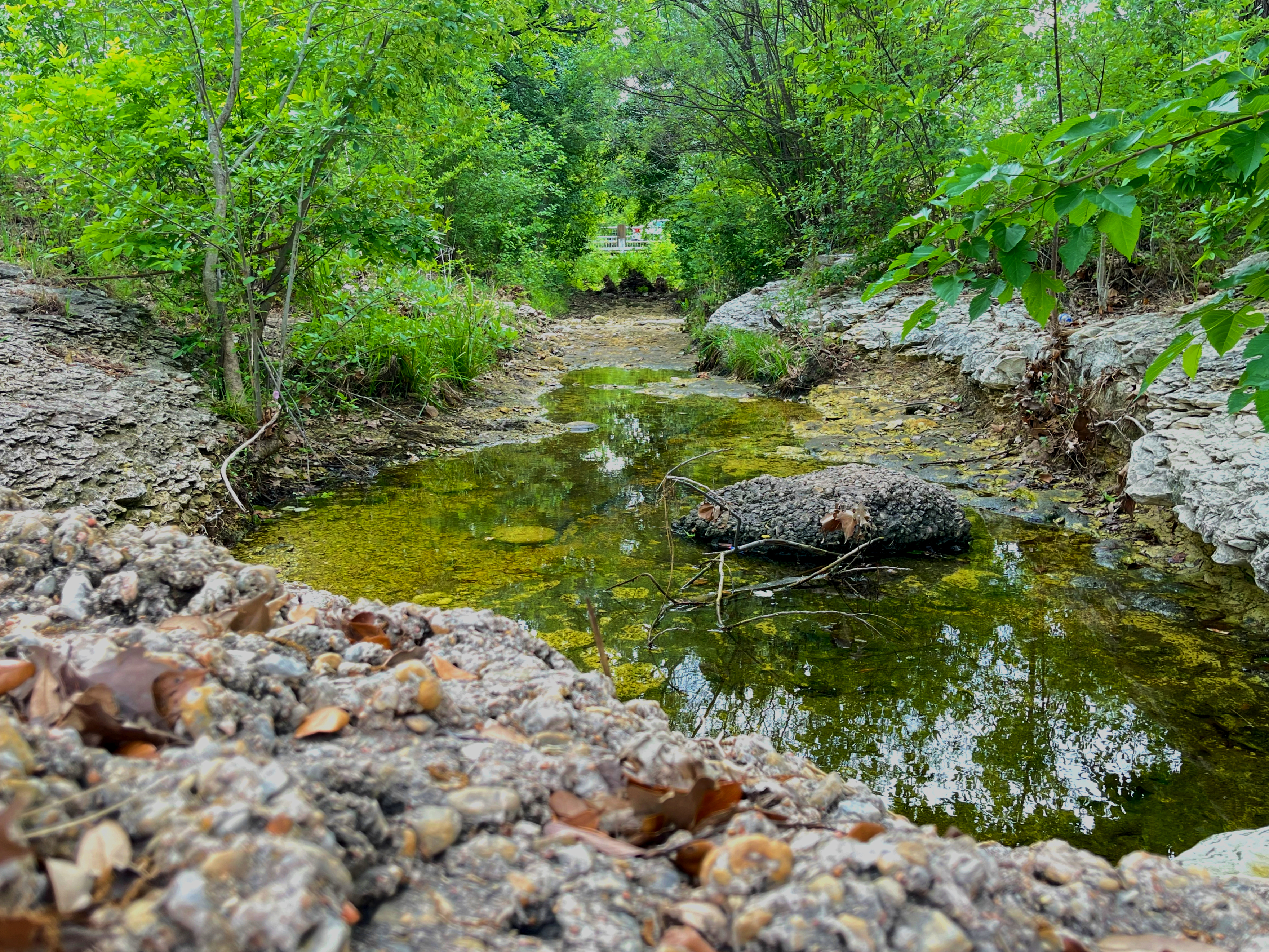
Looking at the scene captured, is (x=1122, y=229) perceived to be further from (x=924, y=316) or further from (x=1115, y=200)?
(x=924, y=316)

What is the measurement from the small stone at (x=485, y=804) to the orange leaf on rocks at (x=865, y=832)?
420mm

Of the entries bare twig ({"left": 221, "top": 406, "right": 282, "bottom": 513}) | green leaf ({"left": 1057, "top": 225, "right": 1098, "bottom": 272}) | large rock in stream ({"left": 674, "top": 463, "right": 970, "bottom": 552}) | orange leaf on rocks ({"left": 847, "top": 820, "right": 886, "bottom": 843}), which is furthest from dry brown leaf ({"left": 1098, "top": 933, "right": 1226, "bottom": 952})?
bare twig ({"left": 221, "top": 406, "right": 282, "bottom": 513})

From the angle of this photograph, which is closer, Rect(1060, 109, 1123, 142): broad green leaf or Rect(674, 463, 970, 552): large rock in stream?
Rect(1060, 109, 1123, 142): broad green leaf

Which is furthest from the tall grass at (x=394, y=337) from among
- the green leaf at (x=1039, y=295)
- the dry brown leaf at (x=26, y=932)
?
the dry brown leaf at (x=26, y=932)

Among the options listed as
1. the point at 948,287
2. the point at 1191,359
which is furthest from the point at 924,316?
the point at 1191,359

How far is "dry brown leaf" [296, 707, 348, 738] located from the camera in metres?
1.06

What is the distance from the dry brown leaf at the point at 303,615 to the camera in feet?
4.85

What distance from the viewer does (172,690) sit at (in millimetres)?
1002

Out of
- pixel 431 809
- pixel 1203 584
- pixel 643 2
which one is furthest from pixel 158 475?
pixel 643 2

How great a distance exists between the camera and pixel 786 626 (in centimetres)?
303

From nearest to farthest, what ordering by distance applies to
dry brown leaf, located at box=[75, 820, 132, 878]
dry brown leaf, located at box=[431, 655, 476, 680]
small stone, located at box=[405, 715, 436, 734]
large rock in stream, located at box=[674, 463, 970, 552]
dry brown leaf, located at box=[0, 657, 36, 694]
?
1. dry brown leaf, located at box=[75, 820, 132, 878]
2. dry brown leaf, located at box=[0, 657, 36, 694]
3. small stone, located at box=[405, 715, 436, 734]
4. dry brown leaf, located at box=[431, 655, 476, 680]
5. large rock in stream, located at box=[674, 463, 970, 552]

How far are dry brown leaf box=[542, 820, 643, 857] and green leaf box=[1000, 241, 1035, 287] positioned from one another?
124 cm

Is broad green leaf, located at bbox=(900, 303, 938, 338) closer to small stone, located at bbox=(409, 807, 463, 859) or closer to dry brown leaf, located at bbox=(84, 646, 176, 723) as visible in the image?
small stone, located at bbox=(409, 807, 463, 859)

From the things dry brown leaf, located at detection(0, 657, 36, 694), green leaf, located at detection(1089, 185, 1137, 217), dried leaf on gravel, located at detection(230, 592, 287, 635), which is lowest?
dried leaf on gravel, located at detection(230, 592, 287, 635)
